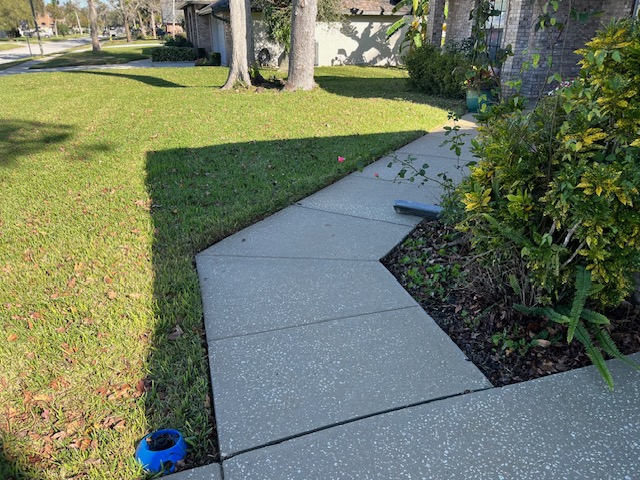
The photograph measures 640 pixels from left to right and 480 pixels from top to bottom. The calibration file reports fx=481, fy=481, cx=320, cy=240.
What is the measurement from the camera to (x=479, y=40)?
122 inches

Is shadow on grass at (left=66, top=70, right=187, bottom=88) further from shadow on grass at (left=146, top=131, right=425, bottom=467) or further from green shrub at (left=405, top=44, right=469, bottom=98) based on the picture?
shadow on grass at (left=146, top=131, right=425, bottom=467)

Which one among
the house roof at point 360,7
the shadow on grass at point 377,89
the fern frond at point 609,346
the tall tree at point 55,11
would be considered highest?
the tall tree at point 55,11

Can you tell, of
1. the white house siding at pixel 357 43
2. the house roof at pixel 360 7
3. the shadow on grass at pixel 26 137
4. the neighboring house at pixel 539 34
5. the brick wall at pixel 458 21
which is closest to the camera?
the shadow on grass at pixel 26 137

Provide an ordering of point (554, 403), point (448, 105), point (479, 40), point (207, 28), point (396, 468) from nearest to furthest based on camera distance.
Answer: point (396, 468) < point (554, 403) < point (479, 40) < point (448, 105) < point (207, 28)

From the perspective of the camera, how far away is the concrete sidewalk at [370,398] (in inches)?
76.4

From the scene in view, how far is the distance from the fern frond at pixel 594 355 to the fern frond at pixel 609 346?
0.06m

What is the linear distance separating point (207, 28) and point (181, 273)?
92.8 feet

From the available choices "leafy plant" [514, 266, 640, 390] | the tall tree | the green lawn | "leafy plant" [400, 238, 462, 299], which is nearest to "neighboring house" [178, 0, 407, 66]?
the green lawn

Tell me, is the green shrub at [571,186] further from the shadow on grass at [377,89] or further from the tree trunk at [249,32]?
Answer: the tree trunk at [249,32]

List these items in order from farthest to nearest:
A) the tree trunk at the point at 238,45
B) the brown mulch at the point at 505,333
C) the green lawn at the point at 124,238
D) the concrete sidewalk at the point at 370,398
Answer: the tree trunk at the point at 238,45
the brown mulch at the point at 505,333
the green lawn at the point at 124,238
the concrete sidewalk at the point at 370,398


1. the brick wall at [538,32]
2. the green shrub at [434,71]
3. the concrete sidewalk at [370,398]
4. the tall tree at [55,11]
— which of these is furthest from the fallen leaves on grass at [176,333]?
the tall tree at [55,11]

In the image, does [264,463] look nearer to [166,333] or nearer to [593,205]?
[166,333]

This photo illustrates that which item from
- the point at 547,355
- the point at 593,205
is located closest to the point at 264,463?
the point at 547,355

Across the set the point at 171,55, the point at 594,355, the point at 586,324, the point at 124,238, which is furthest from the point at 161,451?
the point at 171,55
